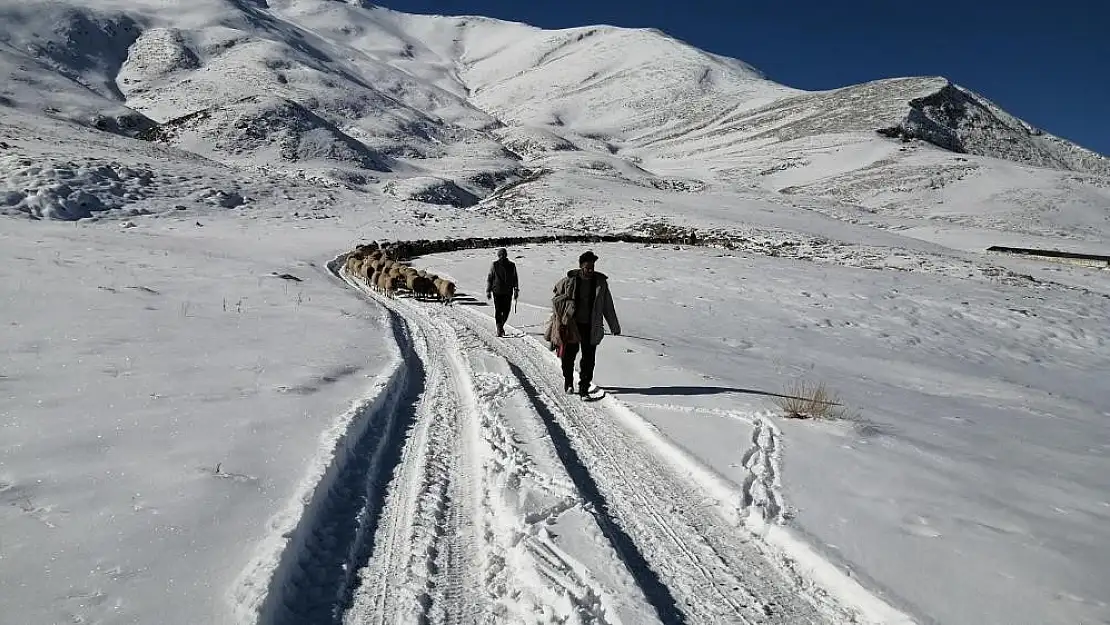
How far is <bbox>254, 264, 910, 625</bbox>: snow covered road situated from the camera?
304cm

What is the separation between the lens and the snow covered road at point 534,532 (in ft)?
9.98

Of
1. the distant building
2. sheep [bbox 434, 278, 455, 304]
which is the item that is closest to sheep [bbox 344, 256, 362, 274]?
sheep [bbox 434, 278, 455, 304]

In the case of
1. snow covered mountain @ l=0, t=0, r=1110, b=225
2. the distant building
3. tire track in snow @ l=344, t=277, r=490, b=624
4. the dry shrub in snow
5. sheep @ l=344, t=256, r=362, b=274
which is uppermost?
snow covered mountain @ l=0, t=0, r=1110, b=225

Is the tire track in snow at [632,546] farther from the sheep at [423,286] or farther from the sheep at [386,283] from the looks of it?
the sheep at [386,283]

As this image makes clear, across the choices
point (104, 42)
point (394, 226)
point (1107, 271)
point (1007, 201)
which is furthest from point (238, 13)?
point (1107, 271)

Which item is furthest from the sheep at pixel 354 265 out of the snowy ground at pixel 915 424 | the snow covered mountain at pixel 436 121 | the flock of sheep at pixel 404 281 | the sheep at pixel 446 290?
the snow covered mountain at pixel 436 121

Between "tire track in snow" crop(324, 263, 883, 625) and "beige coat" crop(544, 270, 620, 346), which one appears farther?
"beige coat" crop(544, 270, 620, 346)

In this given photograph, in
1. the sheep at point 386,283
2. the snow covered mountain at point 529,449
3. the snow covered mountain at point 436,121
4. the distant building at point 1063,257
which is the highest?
the snow covered mountain at point 436,121

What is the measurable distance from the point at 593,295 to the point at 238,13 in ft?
742

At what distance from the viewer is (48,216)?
1104 inches

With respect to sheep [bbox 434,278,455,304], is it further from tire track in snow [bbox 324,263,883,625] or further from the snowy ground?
tire track in snow [bbox 324,263,883,625]

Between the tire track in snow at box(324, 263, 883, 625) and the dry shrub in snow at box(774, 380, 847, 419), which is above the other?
the dry shrub in snow at box(774, 380, 847, 419)

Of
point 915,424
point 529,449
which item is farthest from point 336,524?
point 915,424

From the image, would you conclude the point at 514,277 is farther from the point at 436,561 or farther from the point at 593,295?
the point at 436,561
